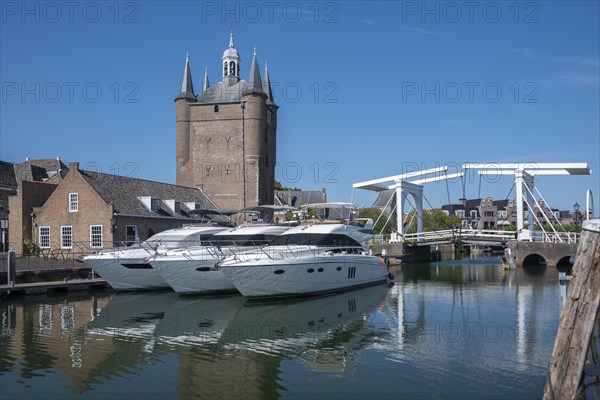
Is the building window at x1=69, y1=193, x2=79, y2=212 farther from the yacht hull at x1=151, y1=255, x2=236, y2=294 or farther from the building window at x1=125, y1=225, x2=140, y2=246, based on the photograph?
the yacht hull at x1=151, y1=255, x2=236, y2=294

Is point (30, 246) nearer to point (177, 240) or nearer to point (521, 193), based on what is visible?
point (177, 240)

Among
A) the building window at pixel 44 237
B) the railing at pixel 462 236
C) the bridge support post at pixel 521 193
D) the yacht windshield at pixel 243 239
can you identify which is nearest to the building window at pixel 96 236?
the building window at pixel 44 237

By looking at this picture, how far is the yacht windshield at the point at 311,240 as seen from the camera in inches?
1009

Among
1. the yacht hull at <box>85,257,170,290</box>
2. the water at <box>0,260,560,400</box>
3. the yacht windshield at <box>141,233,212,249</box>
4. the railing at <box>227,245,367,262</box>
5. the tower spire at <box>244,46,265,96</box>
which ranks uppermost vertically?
the tower spire at <box>244,46,265,96</box>

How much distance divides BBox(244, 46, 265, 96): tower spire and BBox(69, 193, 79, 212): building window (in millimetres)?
22434

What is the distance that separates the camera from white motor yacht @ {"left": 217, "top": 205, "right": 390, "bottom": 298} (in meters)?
22.4

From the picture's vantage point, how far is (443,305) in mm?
22750

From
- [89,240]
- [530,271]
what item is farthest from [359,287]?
[89,240]

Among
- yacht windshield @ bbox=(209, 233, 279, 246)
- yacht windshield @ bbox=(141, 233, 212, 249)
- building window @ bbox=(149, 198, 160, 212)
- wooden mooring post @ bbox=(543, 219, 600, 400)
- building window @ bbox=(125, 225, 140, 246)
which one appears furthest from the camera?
building window @ bbox=(149, 198, 160, 212)

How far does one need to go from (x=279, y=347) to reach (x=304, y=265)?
7960mm

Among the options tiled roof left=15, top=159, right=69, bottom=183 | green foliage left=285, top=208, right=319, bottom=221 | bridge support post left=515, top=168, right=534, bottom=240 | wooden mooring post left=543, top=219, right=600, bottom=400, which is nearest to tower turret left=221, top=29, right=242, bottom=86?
green foliage left=285, top=208, right=319, bottom=221

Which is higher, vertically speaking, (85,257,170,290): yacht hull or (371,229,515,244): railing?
(371,229,515,244): railing

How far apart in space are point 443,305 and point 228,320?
886cm

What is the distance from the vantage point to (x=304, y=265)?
23.1m
